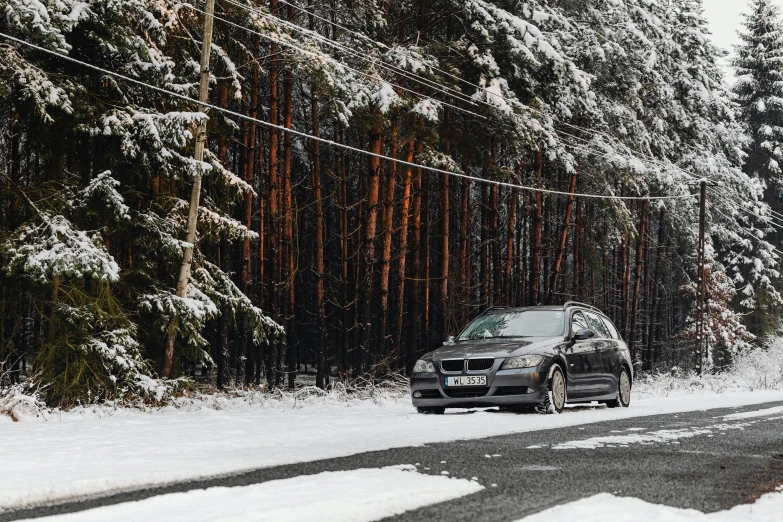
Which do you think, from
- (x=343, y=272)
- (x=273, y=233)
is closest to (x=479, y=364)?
(x=273, y=233)

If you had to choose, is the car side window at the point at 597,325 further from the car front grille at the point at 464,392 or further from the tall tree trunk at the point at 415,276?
the tall tree trunk at the point at 415,276

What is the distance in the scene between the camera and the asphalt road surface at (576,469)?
5.30 metres

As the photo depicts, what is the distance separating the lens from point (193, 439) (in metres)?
9.33

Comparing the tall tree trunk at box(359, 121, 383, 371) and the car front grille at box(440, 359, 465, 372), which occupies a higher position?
the tall tree trunk at box(359, 121, 383, 371)

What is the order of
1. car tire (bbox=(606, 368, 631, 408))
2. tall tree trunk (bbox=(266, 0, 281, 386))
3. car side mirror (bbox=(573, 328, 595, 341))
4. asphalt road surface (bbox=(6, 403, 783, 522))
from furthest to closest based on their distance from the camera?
1. tall tree trunk (bbox=(266, 0, 281, 386))
2. car tire (bbox=(606, 368, 631, 408))
3. car side mirror (bbox=(573, 328, 595, 341))
4. asphalt road surface (bbox=(6, 403, 783, 522))

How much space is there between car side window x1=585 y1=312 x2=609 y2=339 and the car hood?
5.70 ft

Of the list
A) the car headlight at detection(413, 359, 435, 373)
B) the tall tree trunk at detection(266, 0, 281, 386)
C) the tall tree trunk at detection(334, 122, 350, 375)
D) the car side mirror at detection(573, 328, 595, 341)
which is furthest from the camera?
the tall tree trunk at detection(334, 122, 350, 375)

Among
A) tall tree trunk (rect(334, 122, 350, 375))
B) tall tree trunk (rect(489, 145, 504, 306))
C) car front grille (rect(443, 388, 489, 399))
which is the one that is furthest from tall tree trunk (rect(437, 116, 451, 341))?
car front grille (rect(443, 388, 489, 399))

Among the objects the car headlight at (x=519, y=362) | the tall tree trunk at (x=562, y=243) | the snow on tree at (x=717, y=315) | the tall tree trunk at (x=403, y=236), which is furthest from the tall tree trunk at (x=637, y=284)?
the car headlight at (x=519, y=362)

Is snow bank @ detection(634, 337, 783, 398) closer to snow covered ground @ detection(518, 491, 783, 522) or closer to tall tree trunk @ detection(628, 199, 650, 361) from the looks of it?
tall tree trunk @ detection(628, 199, 650, 361)

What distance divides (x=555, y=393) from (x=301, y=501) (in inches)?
334

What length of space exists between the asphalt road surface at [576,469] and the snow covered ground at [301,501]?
0.50 ft

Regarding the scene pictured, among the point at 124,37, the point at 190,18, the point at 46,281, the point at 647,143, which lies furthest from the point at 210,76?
the point at 647,143

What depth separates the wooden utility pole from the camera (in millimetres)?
15914
